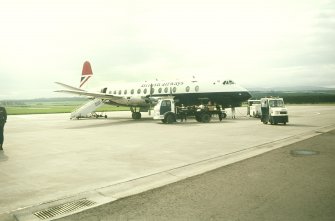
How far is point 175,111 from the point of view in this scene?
93.9ft

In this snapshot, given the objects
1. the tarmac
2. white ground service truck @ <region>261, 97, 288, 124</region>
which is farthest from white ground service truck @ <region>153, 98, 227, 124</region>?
the tarmac

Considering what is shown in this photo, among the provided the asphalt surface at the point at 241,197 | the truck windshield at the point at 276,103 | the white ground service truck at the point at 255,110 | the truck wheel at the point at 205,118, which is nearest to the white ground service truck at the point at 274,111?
the truck windshield at the point at 276,103

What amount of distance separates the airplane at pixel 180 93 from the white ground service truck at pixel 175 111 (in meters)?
1.44

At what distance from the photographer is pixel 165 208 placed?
6453mm

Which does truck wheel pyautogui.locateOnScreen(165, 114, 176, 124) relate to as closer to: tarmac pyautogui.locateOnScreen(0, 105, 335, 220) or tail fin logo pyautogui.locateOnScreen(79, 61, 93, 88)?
tarmac pyautogui.locateOnScreen(0, 105, 335, 220)

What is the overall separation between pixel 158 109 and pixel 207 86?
5980 mm

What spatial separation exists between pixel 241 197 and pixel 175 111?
21706mm

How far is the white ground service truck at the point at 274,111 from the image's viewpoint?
24875 millimetres

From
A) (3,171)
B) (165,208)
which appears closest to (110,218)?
(165,208)

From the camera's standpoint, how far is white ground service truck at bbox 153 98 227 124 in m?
27.8

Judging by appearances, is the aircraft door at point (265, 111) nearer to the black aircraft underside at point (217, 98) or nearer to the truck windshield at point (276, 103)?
the truck windshield at point (276, 103)

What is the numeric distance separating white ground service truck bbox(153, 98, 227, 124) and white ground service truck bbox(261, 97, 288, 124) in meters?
4.85

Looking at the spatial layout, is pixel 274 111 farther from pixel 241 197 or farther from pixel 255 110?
pixel 241 197

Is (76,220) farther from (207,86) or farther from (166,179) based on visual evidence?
(207,86)
